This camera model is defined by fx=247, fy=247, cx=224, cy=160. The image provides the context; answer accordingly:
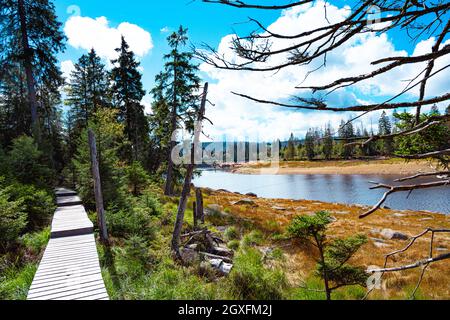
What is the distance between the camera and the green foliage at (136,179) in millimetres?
14666

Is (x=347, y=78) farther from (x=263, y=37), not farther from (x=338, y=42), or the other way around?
(x=263, y=37)

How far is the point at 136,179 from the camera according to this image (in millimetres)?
14984

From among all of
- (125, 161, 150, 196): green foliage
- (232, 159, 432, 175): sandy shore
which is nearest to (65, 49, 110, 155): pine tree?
(125, 161, 150, 196): green foliage

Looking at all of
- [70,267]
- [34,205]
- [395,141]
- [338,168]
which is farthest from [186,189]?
[338,168]

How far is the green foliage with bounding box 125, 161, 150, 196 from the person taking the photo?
14666 mm

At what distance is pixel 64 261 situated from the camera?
5758mm

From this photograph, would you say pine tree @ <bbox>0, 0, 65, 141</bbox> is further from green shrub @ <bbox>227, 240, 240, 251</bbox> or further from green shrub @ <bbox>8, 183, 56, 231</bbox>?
green shrub @ <bbox>227, 240, 240, 251</bbox>

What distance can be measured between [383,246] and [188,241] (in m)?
10.2

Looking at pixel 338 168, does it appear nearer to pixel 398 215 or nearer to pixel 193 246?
pixel 398 215

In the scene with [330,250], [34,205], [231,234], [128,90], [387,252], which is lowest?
[387,252]

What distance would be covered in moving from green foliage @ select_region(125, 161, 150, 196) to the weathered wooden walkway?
596cm

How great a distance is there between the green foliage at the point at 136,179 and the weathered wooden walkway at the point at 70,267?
19.5 feet

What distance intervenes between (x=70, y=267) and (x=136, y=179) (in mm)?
9815
